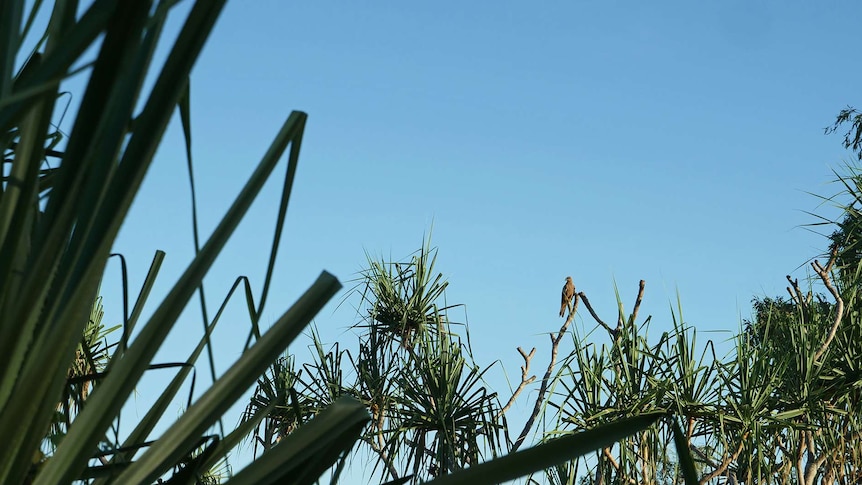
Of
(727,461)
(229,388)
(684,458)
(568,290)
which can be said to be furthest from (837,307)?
(229,388)

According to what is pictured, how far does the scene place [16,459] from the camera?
1.30ft

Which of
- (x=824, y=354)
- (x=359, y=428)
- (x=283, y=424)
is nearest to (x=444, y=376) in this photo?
(x=283, y=424)

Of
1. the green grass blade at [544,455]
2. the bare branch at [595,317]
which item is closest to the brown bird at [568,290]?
the bare branch at [595,317]

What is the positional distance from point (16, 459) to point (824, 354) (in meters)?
6.74

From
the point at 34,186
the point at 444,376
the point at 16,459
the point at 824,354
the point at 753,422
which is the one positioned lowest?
the point at 16,459

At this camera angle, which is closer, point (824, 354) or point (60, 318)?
point (60, 318)

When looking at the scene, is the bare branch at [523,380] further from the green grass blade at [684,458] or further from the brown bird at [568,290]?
the green grass blade at [684,458]

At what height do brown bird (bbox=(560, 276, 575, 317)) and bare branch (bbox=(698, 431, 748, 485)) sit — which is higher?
brown bird (bbox=(560, 276, 575, 317))

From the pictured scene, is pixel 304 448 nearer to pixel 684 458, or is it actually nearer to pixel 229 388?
pixel 229 388

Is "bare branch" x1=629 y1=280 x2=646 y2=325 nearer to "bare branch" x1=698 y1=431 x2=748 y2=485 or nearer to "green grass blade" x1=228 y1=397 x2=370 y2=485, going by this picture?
"bare branch" x1=698 y1=431 x2=748 y2=485

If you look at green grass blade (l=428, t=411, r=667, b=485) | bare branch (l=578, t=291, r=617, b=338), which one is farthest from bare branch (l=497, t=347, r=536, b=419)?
green grass blade (l=428, t=411, r=667, b=485)

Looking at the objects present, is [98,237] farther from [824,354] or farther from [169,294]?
[824,354]

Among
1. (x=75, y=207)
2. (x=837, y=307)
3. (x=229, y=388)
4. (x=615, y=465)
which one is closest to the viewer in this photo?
(x=75, y=207)

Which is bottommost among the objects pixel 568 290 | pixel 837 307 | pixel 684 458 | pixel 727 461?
pixel 684 458
